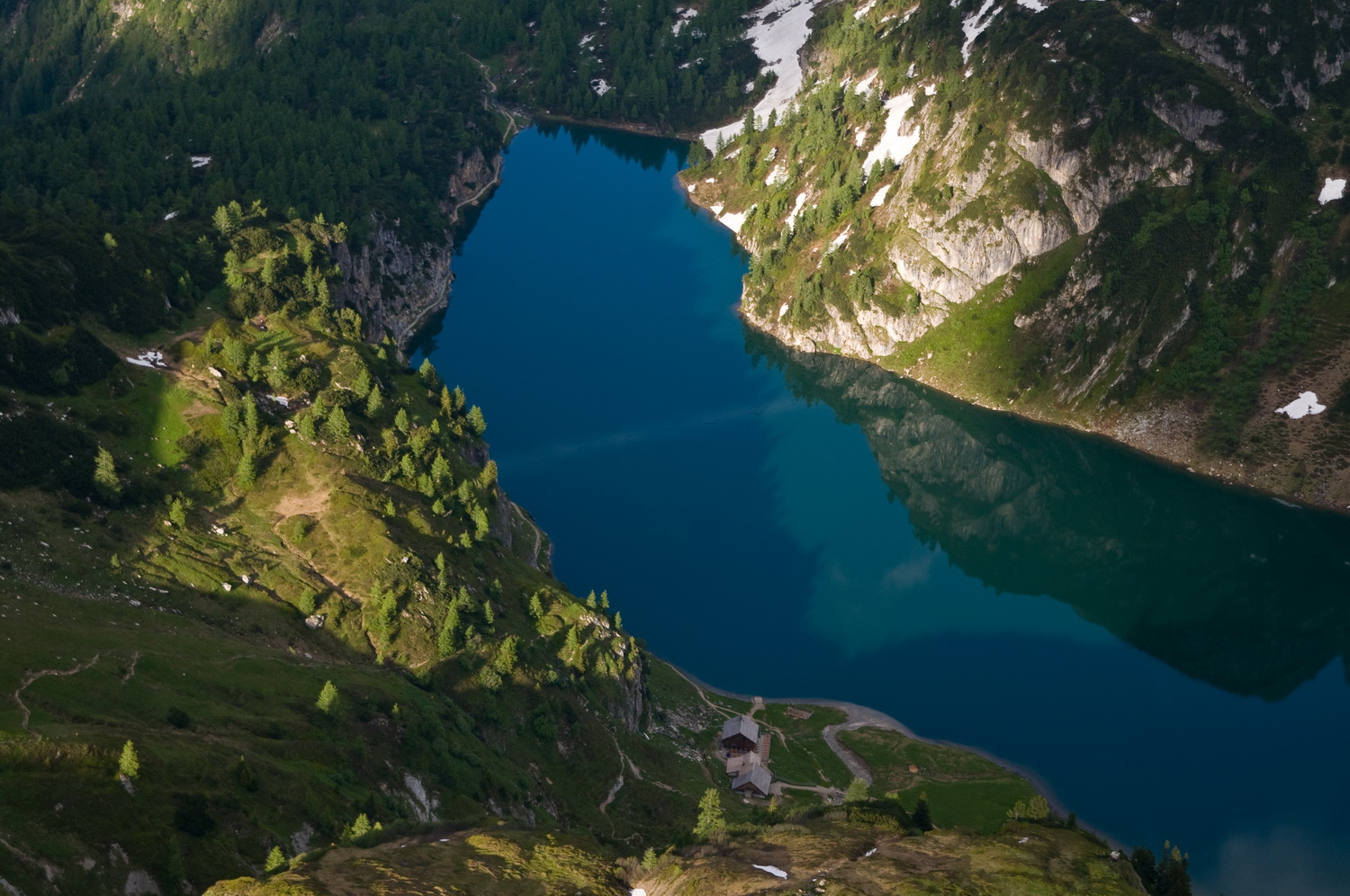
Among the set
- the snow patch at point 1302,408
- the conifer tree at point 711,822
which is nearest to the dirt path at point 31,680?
the conifer tree at point 711,822

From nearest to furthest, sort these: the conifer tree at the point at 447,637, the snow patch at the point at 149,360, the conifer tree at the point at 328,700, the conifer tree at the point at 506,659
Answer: the conifer tree at the point at 328,700 → the conifer tree at the point at 447,637 → the conifer tree at the point at 506,659 → the snow patch at the point at 149,360

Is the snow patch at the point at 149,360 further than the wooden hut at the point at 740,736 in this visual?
Yes

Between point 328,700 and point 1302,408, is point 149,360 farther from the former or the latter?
point 1302,408

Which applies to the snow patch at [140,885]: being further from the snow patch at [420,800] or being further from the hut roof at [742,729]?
the hut roof at [742,729]

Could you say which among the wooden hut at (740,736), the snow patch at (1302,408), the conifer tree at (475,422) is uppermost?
the snow patch at (1302,408)

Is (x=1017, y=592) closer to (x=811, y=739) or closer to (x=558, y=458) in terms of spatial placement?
(x=811, y=739)
